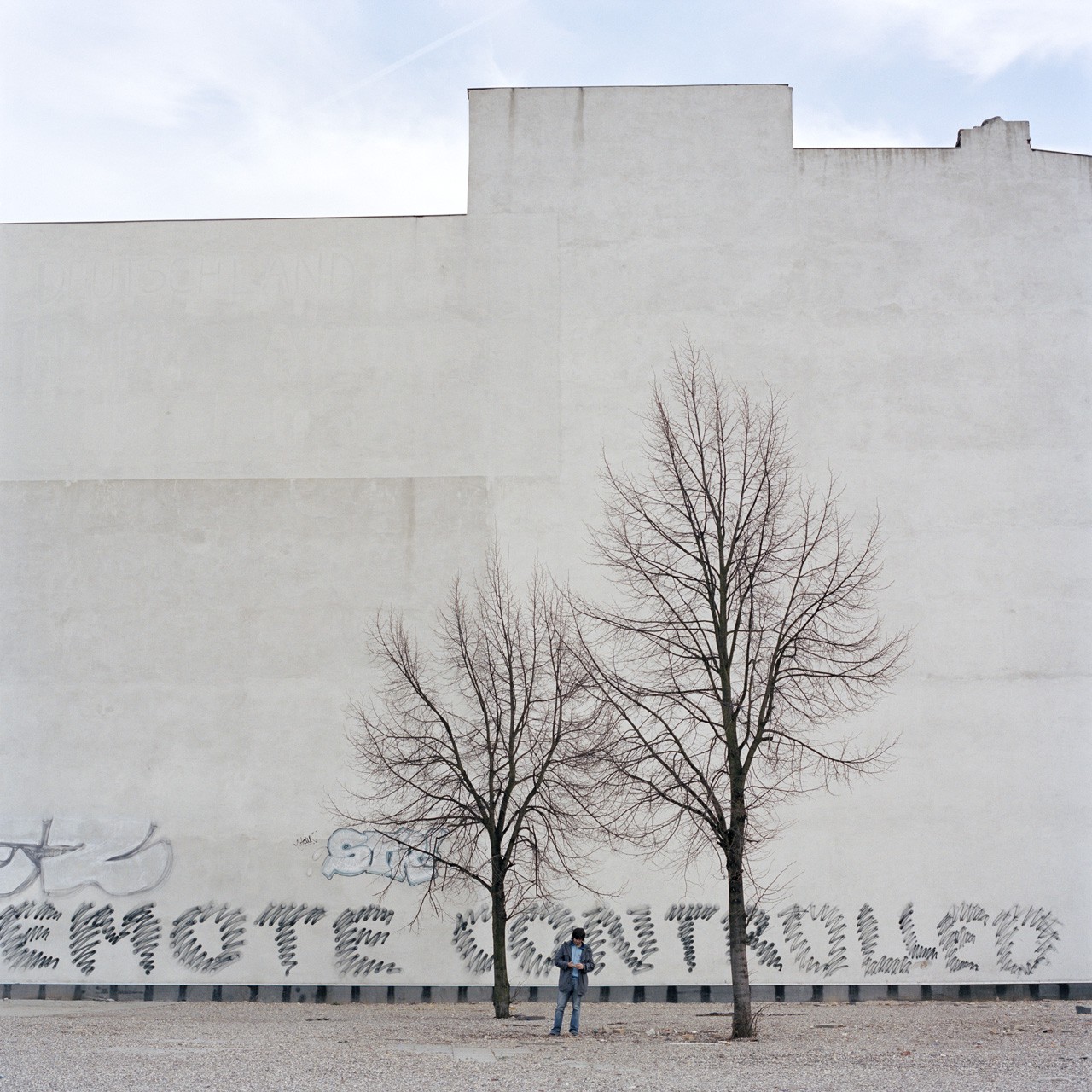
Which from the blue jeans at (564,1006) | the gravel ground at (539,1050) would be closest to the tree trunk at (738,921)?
the gravel ground at (539,1050)

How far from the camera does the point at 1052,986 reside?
22016 mm

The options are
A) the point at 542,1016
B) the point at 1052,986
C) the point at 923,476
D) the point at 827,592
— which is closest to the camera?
the point at 827,592

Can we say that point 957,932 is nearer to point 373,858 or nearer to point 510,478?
point 373,858

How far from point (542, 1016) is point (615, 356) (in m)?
11.8

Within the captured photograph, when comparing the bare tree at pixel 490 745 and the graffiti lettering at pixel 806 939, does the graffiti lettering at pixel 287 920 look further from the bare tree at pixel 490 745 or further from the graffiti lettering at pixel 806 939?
the graffiti lettering at pixel 806 939

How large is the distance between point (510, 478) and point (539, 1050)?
11.9 m

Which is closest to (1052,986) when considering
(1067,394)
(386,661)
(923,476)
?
(923,476)

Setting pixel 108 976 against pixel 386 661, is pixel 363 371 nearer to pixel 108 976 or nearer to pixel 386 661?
pixel 386 661

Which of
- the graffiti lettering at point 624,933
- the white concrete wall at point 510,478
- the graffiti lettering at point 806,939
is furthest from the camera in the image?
the white concrete wall at point 510,478

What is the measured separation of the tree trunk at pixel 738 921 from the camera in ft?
49.0

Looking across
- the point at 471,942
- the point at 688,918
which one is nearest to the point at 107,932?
the point at 471,942

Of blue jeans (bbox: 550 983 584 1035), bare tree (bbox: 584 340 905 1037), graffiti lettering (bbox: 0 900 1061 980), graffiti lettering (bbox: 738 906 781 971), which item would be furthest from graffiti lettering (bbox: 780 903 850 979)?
blue jeans (bbox: 550 983 584 1035)

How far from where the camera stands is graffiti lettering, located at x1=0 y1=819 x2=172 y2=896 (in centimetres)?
2277

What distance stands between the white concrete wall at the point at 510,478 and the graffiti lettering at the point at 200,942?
0.09m
